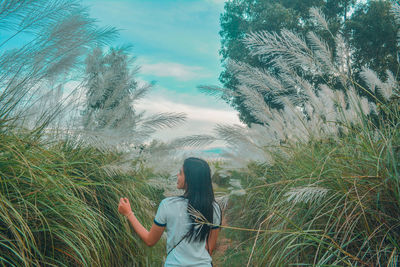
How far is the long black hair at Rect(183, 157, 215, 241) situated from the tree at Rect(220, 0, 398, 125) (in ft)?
37.8

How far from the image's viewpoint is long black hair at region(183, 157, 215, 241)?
2240 millimetres

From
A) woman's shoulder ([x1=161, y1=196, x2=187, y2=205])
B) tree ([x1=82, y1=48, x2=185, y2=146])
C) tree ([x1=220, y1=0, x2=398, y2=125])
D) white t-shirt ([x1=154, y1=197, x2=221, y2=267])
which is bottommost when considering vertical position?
white t-shirt ([x1=154, y1=197, x2=221, y2=267])

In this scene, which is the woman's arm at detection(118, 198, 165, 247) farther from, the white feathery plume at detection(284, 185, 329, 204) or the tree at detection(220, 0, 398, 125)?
the tree at detection(220, 0, 398, 125)

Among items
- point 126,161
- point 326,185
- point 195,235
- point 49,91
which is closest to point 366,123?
point 326,185

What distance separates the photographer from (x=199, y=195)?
226cm

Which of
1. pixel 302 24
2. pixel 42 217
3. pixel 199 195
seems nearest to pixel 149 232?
pixel 199 195

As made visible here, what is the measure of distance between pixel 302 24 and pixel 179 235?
15.3 m

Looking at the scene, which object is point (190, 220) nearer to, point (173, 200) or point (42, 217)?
point (173, 200)

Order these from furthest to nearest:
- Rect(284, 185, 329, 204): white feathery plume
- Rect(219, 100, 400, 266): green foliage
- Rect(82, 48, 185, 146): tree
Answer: Rect(82, 48, 185, 146): tree < Rect(219, 100, 400, 266): green foliage < Rect(284, 185, 329, 204): white feathery plume

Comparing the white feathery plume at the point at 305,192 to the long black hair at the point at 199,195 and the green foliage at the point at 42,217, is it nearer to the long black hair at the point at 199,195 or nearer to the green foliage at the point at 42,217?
the long black hair at the point at 199,195

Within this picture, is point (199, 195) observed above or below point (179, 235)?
above

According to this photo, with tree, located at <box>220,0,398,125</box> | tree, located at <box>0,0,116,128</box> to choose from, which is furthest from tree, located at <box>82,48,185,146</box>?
tree, located at <box>220,0,398,125</box>

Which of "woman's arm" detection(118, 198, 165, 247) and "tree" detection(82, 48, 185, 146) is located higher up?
"tree" detection(82, 48, 185, 146)

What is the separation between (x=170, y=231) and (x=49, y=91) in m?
1.96
